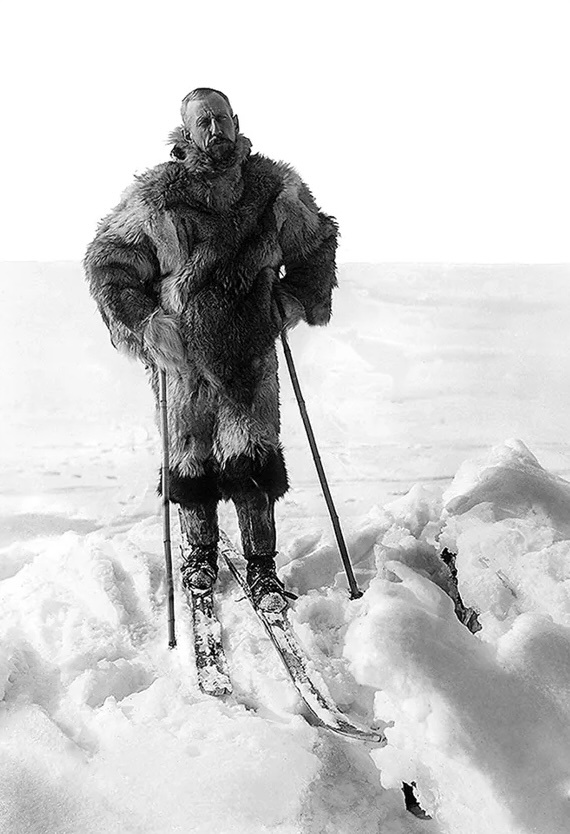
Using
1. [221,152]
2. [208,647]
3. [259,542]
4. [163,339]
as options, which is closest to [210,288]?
[163,339]

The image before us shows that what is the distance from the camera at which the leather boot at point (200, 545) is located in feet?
7.07

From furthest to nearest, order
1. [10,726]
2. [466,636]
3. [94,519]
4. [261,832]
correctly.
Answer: [94,519]
[10,726]
[466,636]
[261,832]

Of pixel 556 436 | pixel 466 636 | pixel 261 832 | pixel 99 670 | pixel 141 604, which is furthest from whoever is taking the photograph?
pixel 556 436

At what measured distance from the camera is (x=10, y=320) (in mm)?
4457

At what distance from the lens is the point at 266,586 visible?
82.3 inches

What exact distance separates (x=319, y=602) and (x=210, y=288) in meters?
0.92

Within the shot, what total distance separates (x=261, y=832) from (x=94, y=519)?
226cm

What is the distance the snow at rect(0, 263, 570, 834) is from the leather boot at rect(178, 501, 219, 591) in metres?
0.12

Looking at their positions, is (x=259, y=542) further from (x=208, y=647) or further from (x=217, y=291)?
(x=217, y=291)

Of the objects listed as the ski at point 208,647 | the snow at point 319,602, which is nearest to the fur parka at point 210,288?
the ski at point 208,647

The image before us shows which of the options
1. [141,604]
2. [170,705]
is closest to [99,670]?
[170,705]

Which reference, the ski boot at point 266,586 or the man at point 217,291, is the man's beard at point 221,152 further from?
the ski boot at point 266,586

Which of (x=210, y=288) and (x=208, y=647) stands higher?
(x=210, y=288)

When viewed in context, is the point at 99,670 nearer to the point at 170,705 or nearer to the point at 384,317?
the point at 170,705
